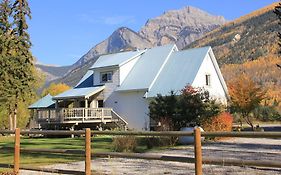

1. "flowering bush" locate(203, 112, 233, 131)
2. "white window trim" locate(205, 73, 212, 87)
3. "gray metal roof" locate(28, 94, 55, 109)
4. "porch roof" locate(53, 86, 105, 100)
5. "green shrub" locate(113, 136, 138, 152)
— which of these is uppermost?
"white window trim" locate(205, 73, 212, 87)

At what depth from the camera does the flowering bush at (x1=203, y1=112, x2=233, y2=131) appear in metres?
25.0

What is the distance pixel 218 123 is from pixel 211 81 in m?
13.2

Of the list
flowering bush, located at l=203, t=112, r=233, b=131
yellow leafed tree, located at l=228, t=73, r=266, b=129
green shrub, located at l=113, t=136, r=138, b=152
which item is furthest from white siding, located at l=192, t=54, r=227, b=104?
green shrub, located at l=113, t=136, r=138, b=152

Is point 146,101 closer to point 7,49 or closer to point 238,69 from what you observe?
point 7,49

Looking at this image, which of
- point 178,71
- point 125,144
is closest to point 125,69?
point 178,71

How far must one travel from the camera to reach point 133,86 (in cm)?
3728

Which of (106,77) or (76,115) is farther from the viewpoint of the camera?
(106,77)

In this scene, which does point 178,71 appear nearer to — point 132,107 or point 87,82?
point 132,107

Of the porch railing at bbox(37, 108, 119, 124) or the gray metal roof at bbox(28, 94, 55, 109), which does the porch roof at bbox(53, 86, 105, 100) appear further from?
the gray metal roof at bbox(28, 94, 55, 109)

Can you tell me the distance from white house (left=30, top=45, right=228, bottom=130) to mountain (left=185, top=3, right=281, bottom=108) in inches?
1892

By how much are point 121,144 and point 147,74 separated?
1999 cm

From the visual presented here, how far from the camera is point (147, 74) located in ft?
126

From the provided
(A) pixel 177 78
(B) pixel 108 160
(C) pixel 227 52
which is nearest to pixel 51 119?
(A) pixel 177 78

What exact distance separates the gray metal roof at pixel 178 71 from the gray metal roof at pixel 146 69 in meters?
0.57
